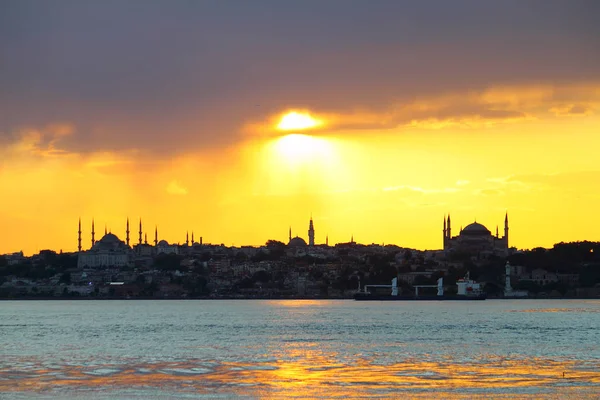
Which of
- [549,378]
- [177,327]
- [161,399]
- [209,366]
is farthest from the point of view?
[177,327]

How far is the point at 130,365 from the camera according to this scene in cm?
5853

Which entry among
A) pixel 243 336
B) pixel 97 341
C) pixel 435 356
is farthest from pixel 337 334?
pixel 435 356

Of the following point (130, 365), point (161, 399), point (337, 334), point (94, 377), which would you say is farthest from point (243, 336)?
point (161, 399)

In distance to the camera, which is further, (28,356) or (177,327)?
(177,327)

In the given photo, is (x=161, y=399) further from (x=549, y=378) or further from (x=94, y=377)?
(x=549, y=378)

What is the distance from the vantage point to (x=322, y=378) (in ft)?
168

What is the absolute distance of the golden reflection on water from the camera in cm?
4700

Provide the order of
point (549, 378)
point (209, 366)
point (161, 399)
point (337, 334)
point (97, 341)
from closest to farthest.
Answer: point (161, 399) < point (549, 378) < point (209, 366) < point (97, 341) < point (337, 334)

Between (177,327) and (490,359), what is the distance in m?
44.0

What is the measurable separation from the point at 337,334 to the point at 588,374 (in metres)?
34.1

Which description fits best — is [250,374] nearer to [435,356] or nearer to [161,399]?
[161,399]

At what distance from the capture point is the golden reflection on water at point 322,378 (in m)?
47.0

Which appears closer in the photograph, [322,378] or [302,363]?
[322,378]

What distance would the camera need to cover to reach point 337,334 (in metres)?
85.2
